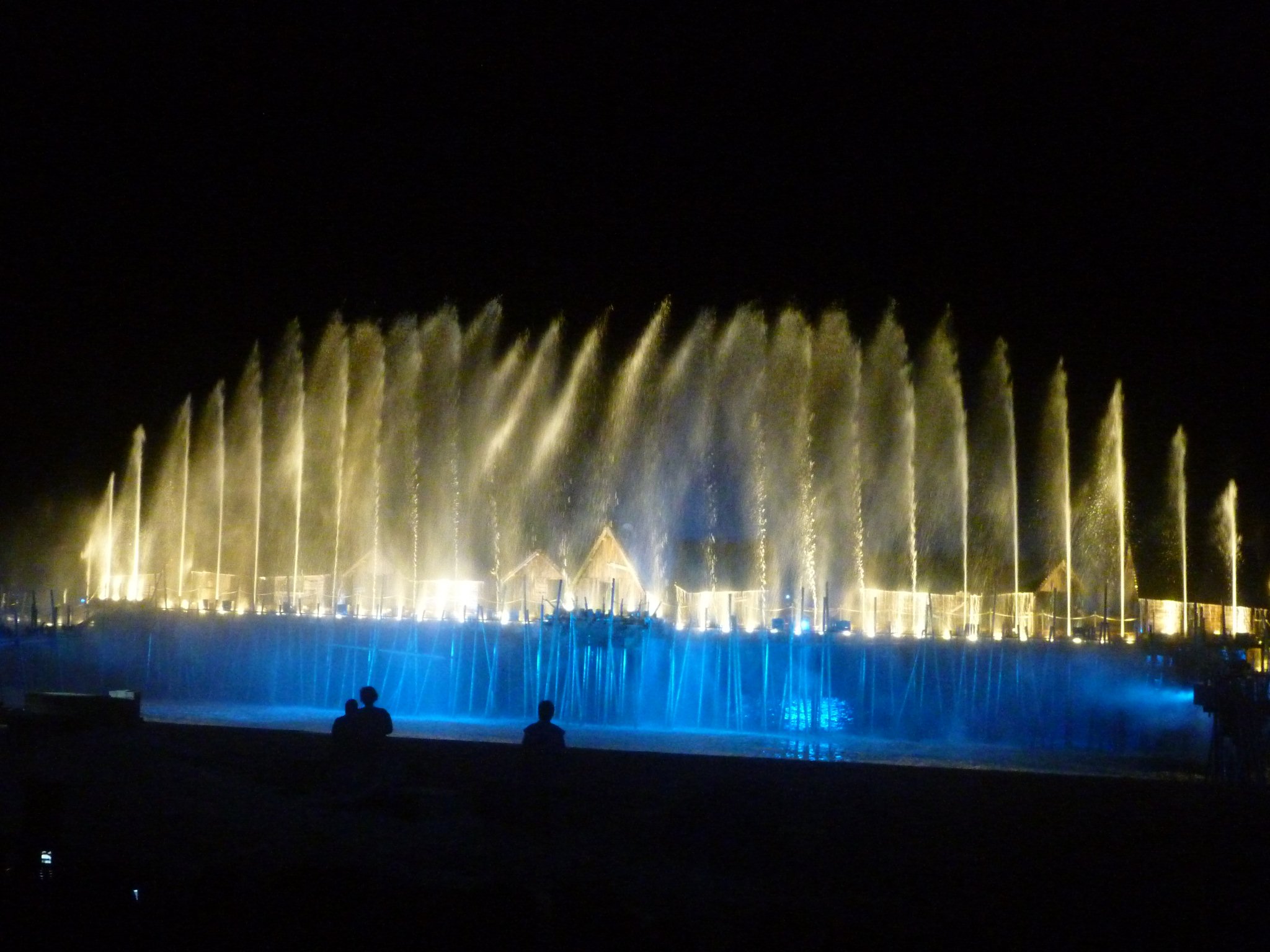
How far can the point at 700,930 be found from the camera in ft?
22.5

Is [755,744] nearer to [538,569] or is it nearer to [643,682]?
[643,682]

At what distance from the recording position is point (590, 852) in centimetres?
884

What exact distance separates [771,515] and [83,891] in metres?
27.4

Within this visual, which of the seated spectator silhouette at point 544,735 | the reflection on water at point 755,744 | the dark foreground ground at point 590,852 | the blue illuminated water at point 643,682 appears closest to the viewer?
the dark foreground ground at point 590,852

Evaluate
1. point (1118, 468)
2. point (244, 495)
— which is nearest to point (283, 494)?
point (244, 495)

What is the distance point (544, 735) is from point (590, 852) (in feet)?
3.06

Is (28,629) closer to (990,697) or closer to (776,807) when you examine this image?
(990,697)

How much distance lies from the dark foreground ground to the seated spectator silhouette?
0.23m

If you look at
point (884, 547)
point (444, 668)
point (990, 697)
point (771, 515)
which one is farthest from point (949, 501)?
point (444, 668)

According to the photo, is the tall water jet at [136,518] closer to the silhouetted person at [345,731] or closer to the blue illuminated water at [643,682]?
the blue illuminated water at [643,682]

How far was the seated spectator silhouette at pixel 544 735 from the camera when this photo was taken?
9117mm

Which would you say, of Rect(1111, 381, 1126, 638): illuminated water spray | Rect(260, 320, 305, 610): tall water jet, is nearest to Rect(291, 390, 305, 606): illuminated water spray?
Rect(260, 320, 305, 610): tall water jet

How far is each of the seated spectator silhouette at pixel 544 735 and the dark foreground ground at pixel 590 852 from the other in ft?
0.77

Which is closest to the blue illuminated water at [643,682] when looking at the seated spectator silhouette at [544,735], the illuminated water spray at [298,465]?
the illuminated water spray at [298,465]
